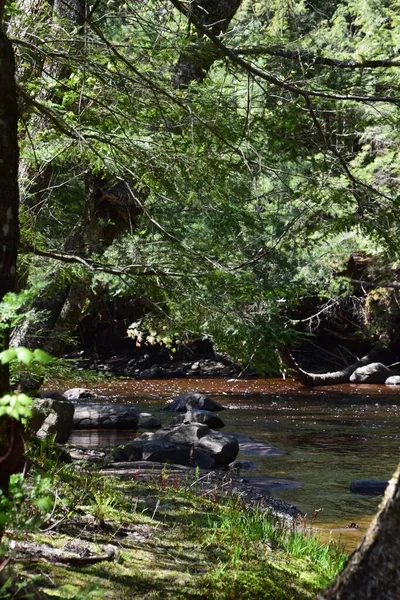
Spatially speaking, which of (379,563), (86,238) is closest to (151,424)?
(86,238)

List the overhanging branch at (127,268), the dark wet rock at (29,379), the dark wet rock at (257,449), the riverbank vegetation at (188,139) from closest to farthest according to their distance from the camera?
the dark wet rock at (29,379), the riverbank vegetation at (188,139), the overhanging branch at (127,268), the dark wet rock at (257,449)

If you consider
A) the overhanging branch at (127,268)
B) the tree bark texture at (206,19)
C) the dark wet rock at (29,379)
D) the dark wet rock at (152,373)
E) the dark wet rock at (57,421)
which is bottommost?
the dark wet rock at (152,373)

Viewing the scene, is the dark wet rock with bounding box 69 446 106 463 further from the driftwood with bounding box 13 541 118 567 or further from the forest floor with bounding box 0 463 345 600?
the driftwood with bounding box 13 541 118 567

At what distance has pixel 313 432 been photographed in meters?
15.7

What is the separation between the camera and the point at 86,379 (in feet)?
16.9

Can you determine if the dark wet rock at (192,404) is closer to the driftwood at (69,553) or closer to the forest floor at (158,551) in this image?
the forest floor at (158,551)

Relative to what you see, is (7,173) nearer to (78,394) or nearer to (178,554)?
(178,554)

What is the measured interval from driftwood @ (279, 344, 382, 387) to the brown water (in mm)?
438

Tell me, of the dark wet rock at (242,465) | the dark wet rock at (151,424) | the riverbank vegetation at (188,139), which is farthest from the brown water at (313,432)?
the riverbank vegetation at (188,139)

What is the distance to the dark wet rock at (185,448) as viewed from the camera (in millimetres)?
11680

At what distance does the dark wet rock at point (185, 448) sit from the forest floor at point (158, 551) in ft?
15.6

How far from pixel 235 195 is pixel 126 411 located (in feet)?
30.8

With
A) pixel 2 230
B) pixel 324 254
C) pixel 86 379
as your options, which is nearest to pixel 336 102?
pixel 86 379

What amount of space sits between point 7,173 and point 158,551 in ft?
8.16
